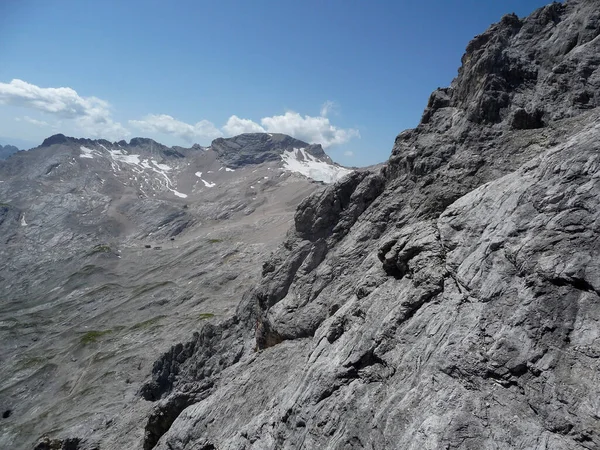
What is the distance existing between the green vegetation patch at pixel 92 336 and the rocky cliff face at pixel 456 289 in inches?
2894

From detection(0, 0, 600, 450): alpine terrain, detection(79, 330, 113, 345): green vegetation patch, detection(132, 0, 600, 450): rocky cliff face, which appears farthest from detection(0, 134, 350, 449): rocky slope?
detection(132, 0, 600, 450): rocky cliff face

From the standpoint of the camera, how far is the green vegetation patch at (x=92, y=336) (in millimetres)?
111625

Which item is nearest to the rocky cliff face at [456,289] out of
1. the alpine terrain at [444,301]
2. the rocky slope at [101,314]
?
the alpine terrain at [444,301]

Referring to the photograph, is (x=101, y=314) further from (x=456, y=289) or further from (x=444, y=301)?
(x=456, y=289)

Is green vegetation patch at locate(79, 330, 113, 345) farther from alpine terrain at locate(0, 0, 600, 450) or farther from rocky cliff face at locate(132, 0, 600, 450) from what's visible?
rocky cliff face at locate(132, 0, 600, 450)

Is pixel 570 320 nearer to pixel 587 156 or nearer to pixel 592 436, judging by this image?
pixel 592 436

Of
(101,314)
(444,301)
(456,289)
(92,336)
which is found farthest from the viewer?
(101,314)

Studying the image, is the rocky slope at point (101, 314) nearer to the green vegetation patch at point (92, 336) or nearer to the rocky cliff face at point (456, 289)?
the green vegetation patch at point (92, 336)

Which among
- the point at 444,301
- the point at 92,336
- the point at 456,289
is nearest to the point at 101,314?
the point at 92,336

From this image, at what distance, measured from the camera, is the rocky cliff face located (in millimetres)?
17422

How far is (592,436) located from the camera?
14.8 meters

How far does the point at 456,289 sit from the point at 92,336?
11846cm

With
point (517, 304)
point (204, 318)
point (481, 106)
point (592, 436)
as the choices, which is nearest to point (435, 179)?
point (481, 106)

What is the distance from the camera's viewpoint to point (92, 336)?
11469 cm
